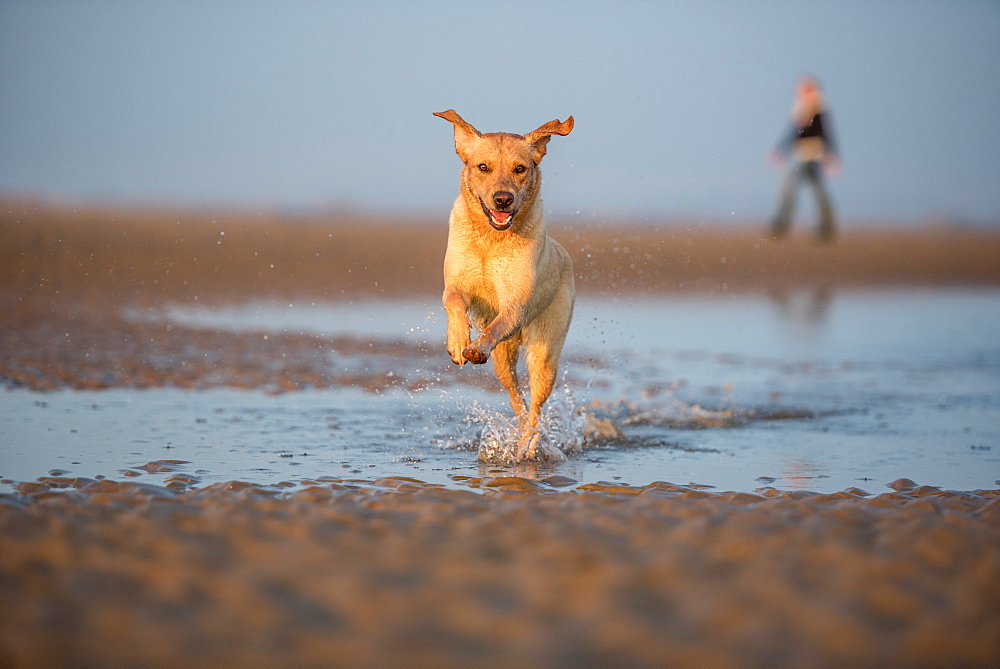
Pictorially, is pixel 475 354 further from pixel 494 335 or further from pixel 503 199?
pixel 503 199

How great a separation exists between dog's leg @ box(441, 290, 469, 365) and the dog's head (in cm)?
50

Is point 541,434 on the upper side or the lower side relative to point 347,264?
lower

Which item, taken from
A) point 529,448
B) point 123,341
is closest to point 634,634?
point 529,448

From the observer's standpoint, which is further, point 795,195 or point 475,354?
point 795,195

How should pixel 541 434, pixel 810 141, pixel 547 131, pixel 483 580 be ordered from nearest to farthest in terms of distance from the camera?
pixel 483 580, pixel 547 131, pixel 541 434, pixel 810 141

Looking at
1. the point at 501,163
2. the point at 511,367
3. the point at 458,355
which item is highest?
the point at 501,163

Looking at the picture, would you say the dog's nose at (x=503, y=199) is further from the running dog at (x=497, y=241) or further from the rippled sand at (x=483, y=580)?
the rippled sand at (x=483, y=580)

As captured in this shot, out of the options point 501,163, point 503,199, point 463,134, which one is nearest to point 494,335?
point 503,199

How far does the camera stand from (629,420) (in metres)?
7.71

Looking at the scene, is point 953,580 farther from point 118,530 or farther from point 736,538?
point 118,530

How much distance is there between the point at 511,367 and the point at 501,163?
1478 mm

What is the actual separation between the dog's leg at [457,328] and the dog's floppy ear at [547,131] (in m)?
1.05

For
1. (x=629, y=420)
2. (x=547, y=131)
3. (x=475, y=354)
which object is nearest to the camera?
(x=475, y=354)

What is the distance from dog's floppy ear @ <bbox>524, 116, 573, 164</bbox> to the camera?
6215 millimetres
